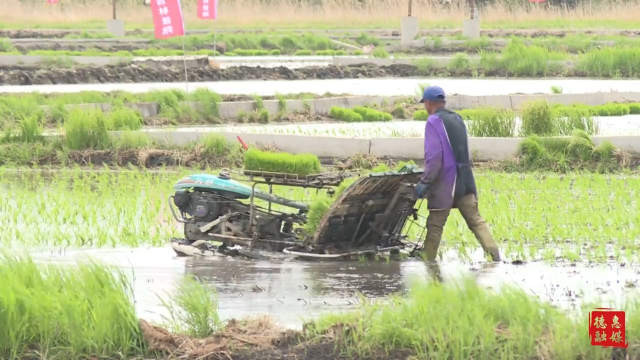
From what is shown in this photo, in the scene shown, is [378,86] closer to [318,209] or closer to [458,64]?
[458,64]

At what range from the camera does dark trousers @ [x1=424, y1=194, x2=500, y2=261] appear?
9133 millimetres

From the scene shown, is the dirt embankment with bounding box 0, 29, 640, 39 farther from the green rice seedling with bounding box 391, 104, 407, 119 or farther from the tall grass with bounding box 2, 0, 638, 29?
the green rice seedling with bounding box 391, 104, 407, 119

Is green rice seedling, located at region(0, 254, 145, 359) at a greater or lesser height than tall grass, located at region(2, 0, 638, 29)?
lesser

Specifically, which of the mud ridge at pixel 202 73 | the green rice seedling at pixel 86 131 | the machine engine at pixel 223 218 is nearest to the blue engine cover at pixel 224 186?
the machine engine at pixel 223 218

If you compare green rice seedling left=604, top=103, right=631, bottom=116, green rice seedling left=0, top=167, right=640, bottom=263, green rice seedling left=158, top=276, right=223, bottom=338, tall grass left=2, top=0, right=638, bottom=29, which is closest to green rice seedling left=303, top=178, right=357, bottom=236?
green rice seedling left=0, top=167, right=640, bottom=263

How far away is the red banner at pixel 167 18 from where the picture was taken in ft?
71.1

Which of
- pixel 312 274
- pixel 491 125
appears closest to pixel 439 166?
pixel 312 274

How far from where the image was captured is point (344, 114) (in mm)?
20250

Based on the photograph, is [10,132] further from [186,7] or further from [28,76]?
[186,7]

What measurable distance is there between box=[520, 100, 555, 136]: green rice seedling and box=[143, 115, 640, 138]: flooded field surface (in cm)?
108

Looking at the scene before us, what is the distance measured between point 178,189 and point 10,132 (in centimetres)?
807

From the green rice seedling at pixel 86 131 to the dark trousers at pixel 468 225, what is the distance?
8420mm

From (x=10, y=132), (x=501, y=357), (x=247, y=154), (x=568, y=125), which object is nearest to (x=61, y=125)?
(x=10, y=132)

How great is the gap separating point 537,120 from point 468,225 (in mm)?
7488
